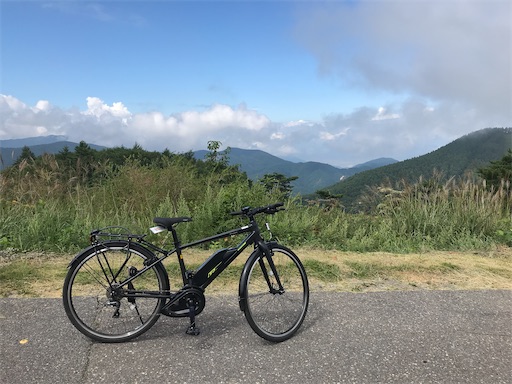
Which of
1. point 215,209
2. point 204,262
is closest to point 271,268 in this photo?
point 204,262

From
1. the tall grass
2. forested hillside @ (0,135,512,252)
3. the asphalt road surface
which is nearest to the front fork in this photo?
the asphalt road surface

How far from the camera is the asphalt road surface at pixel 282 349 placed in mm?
2697

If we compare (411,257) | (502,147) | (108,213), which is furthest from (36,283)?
(502,147)

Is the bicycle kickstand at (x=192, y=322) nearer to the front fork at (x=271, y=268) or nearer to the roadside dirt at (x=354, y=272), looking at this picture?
the front fork at (x=271, y=268)

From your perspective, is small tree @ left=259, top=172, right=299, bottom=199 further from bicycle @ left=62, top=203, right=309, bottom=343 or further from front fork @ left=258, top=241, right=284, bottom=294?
bicycle @ left=62, top=203, right=309, bottom=343

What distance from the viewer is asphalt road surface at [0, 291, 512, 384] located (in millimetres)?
2697

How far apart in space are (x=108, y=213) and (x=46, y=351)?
460cm

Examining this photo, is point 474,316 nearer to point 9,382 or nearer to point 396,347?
point 396,347

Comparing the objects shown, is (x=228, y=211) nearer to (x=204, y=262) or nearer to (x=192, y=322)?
(x=204, y=262)

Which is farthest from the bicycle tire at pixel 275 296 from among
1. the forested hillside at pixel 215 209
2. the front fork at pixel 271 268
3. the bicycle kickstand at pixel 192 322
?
the forested hillside at pixel 215 209

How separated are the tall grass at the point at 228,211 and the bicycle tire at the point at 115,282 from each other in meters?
2.61

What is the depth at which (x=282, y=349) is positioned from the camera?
310 cm

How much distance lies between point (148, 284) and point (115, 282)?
0.27 metres

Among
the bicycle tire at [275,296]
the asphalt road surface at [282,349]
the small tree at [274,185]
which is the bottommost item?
the asphalt road surface at [282,349]
